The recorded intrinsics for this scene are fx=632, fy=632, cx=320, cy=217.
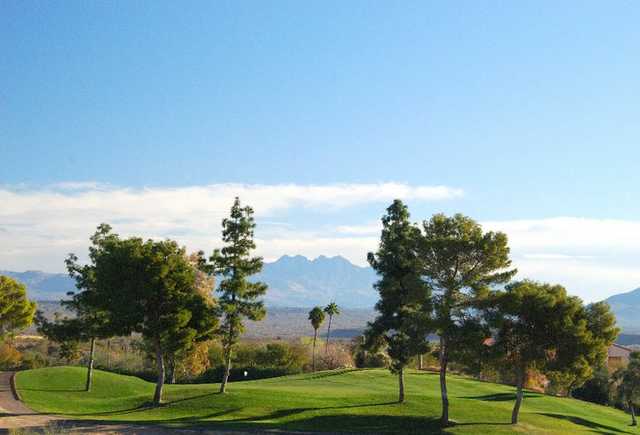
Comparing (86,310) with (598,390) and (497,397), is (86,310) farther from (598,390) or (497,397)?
(598,390)

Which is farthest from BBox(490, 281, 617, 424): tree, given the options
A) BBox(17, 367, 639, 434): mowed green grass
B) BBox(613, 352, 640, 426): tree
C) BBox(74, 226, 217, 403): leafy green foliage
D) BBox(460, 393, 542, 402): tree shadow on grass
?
BBox(74, 226, 217, 403): leafy green foliage

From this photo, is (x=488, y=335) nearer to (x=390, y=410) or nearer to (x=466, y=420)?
(x=466, y=420)

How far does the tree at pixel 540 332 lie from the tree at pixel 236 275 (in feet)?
57.3

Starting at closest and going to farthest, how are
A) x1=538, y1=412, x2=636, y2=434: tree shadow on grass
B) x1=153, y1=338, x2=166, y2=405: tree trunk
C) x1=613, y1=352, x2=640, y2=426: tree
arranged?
x1=153, y1=338, x2=166, y2=405: tree trunk < x1=538, y1=412, x2=636, y2=434: tree shadow on grass < x1=613, y1=352, x2=640, y2=426: tree

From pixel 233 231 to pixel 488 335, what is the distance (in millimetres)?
19737

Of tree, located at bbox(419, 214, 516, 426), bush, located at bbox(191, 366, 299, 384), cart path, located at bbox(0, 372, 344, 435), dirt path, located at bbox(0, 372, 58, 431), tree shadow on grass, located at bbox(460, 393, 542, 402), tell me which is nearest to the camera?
cart path, located at bbox(0, 372, 344, 435)

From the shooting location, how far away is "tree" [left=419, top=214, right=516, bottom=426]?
131 feet

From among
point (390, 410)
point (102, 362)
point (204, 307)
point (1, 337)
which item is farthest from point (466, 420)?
point (102, 362)

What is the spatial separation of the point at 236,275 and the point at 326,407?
11.4 metres

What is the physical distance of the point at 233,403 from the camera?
146ft

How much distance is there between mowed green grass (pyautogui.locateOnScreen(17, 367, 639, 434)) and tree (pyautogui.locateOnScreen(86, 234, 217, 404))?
4558 millimetres

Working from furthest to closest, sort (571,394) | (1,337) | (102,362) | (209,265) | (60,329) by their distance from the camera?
(102,362) < (571,394) < (1,337) < (60,329) < (209,265)

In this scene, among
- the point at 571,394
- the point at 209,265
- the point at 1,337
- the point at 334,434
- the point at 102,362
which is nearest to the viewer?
the point at 334,434

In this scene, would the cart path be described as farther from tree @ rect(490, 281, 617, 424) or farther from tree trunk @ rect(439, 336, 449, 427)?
tree @ rect(490, 281, 617, 424)
